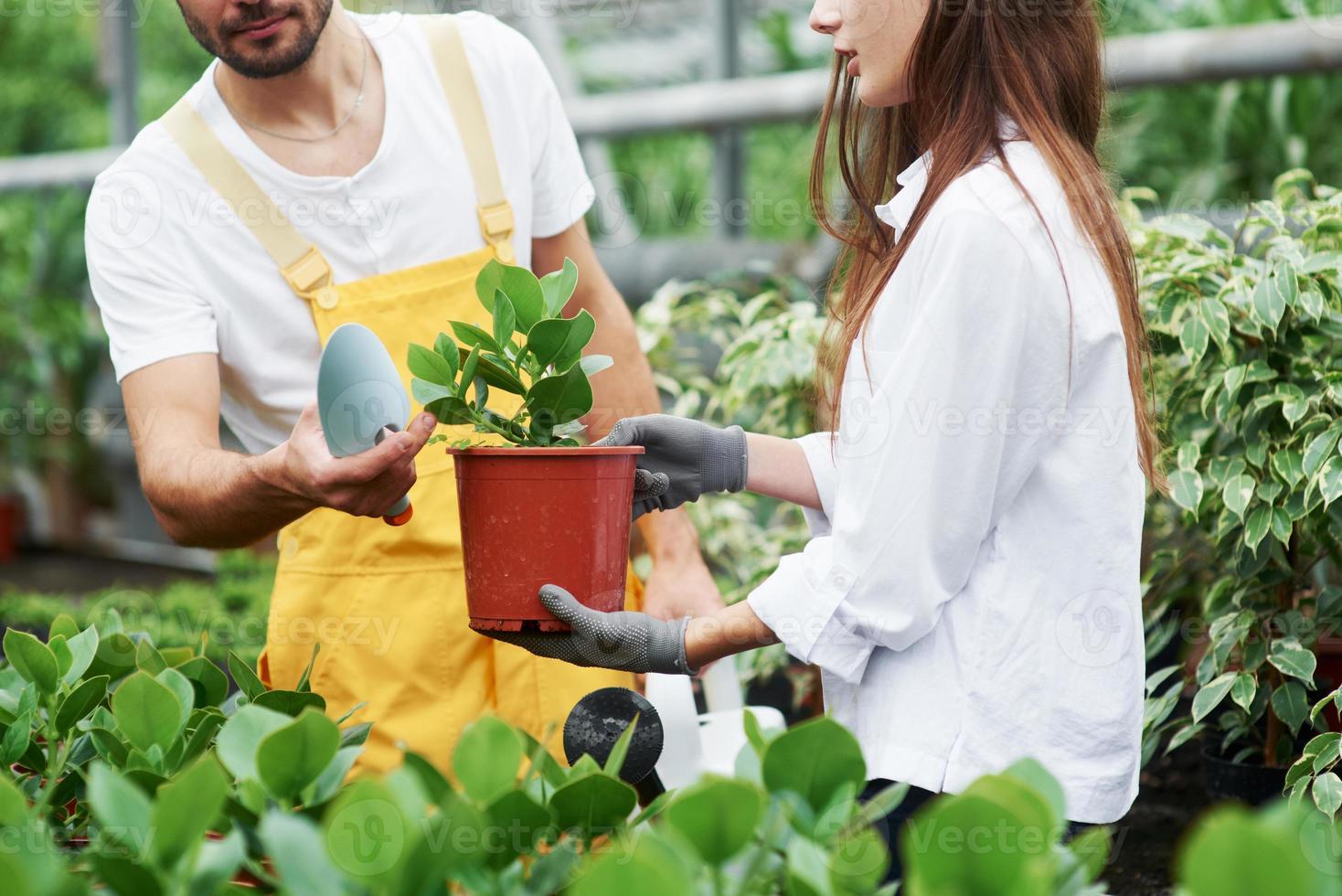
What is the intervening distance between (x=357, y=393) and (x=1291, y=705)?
1429mm

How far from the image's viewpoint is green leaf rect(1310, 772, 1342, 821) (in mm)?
1631

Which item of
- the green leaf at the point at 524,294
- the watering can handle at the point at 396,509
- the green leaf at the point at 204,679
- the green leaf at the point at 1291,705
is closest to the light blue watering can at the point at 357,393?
the watering can handle at the point at 396,509

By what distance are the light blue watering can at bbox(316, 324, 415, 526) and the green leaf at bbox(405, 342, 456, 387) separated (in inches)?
0.8

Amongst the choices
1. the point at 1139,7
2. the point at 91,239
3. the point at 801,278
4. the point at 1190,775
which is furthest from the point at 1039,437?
the point at 1139,7

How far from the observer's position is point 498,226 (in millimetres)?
1730

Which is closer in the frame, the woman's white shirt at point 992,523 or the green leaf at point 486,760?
the green leaf at point 486,760

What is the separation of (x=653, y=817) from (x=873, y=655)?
0.35 metres

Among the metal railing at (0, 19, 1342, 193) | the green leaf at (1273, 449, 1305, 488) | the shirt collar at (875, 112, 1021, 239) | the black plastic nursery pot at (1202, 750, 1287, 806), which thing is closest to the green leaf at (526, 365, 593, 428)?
the shirt collar at (875, 112, 1021, 239)

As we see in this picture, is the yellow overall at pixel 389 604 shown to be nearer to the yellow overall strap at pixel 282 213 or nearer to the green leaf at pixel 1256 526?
the yellow overall strap at pixel 282 213

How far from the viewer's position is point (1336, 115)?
561 centimetres

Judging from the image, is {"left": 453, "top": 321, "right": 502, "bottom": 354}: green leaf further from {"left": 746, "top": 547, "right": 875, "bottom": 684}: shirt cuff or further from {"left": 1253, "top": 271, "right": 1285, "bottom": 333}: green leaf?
{"left": 1253, "top": 271, "right": 1285, "bottom": 333}: green leaf

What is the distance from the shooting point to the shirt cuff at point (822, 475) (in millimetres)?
1480

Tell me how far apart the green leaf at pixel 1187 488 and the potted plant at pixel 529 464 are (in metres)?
0.94

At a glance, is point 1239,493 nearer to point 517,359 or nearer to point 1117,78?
point 517,359
